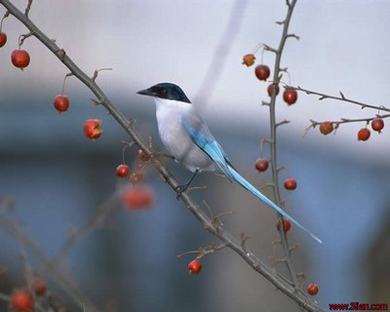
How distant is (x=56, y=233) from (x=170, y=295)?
84 cm

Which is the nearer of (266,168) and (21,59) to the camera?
(21,59)

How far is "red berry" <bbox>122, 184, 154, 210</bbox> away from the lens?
1.70 m

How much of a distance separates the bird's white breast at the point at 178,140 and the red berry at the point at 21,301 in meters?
1.46

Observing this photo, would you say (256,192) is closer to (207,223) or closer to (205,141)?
(205,141)

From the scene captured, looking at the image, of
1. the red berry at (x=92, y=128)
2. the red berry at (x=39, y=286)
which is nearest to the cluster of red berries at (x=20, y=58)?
the red berry at (x=92, y=128)

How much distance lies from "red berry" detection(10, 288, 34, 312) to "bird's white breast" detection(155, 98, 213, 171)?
4.81 feet

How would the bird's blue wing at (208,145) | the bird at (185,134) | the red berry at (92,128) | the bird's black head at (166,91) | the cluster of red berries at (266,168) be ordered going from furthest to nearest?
1. the bird's black head at (166,91)
2. the bird at (185,134)
3. the bird's blue wing at (208,145)
4. the cluster of red berries at (266,168)
5. the red berry at (92,128)

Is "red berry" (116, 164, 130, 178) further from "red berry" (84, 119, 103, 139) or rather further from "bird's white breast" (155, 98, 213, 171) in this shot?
"bird's white breast" (155, 98, 213, 171)

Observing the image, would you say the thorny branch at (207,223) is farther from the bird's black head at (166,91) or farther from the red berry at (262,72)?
the bird's black head at (166,91)

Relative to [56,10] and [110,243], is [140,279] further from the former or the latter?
[56,10]

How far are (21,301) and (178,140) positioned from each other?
1578 millimetres

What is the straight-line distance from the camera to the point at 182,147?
3146 millimetres

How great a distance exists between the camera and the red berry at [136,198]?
5.56ft

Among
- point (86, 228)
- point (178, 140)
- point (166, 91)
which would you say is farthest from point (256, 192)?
point (86, 228)
